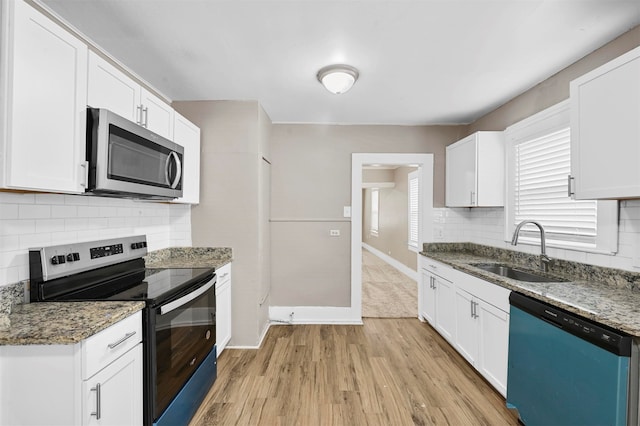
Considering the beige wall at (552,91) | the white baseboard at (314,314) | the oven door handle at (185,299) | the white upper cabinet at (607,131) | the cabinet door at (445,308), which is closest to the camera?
the white upper cabinet at (607,131)

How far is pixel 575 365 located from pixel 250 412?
6.26ft

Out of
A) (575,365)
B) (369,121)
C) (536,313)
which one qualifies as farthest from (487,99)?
(575,365)

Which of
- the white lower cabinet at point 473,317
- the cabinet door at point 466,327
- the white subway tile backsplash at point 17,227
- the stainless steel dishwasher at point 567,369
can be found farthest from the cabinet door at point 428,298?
the white subway tile backsplash at point 17,227

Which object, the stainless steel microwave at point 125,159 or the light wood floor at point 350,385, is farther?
the light wood floor at point 350,385

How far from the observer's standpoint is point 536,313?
177 cm

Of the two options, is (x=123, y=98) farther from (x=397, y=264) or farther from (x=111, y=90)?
(x=397, y=264)

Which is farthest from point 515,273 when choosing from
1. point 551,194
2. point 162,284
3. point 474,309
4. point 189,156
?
point 189,156

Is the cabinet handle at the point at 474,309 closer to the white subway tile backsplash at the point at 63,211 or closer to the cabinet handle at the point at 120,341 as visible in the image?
the cabinet handle at the point at 120,341

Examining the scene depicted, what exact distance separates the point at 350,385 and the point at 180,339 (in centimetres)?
136

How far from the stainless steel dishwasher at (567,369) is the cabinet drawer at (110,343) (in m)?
2.10

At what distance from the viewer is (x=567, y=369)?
1.57 metres

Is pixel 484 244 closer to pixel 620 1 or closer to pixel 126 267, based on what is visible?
pixel 620 1

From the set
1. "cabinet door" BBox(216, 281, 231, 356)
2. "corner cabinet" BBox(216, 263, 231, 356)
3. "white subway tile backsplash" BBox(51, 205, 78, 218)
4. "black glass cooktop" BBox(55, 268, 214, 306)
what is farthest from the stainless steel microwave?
"cabinet door" BBox(216, 281, 231, 356)

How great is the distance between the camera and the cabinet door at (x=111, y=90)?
62.8 inches
